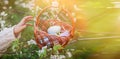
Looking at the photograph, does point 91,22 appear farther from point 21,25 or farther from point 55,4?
point 21,25

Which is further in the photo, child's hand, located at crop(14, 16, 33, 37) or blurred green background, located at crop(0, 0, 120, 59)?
child's hand, located at crop(14, 16, 33, 37)

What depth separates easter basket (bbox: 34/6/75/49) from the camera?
7.57 m

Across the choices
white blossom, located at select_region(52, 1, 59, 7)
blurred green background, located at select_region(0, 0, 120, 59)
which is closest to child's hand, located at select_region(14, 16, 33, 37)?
blurred green background, located at select_region(0, 0, 120, 59)

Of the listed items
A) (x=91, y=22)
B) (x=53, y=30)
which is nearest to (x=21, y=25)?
(x=53, y=30)

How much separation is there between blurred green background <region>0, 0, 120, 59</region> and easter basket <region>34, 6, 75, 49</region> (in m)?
0.06

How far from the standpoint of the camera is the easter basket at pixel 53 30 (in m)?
7.57

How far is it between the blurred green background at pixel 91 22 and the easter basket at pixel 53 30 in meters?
0.06

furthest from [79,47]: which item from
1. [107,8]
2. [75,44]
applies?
[107,8]

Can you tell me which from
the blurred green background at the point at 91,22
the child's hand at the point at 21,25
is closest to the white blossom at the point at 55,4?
the blurred green background at the point at 91,22

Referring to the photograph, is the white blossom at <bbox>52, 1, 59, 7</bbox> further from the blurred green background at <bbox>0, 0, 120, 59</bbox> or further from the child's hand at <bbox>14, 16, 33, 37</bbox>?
the child's hand at <bbox>14, 16, 33, 37</bbox>

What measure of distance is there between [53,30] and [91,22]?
0.43 m

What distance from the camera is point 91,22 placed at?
7.45m

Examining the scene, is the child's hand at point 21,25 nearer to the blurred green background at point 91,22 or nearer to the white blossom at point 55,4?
the blurred green background at point 91,22

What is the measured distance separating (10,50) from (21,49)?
120mm
